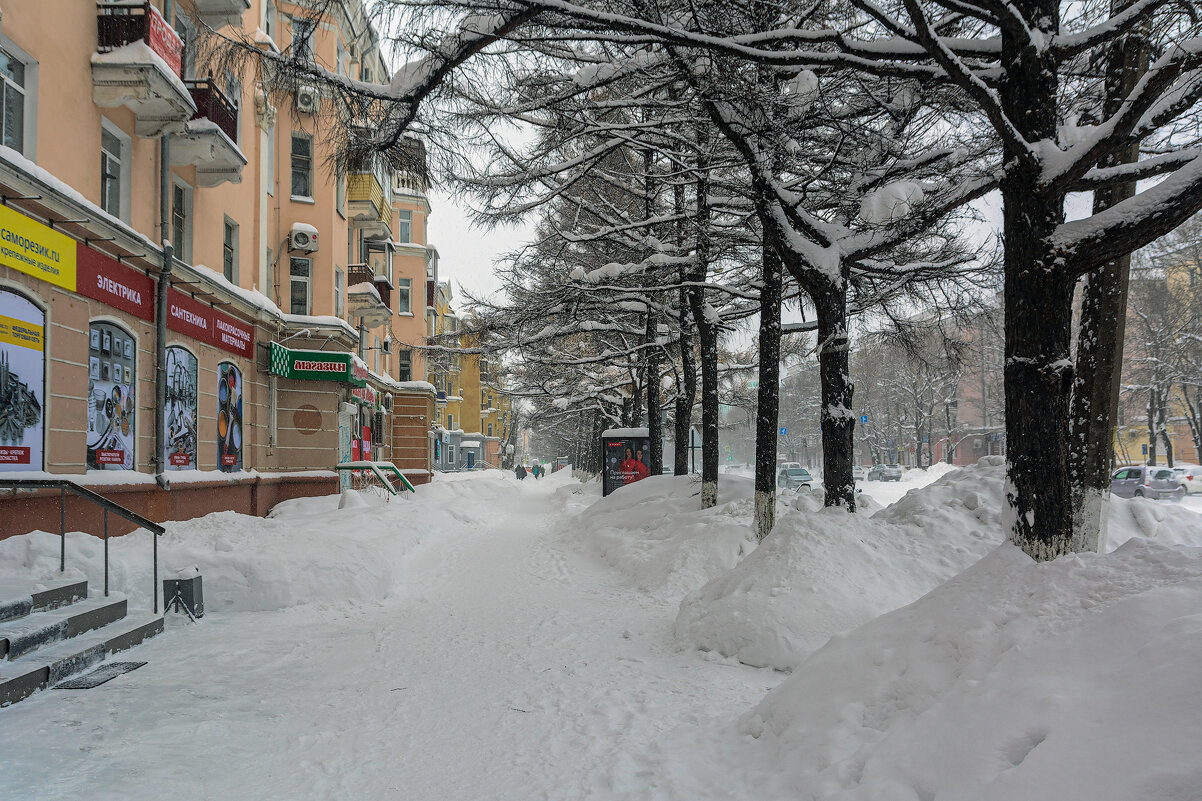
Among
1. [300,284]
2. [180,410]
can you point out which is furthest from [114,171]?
[300,284]

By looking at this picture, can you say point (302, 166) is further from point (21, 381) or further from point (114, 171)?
point (21, 381)

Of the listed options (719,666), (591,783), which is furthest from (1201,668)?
(719,666)

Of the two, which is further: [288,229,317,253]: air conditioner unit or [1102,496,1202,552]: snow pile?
[288,229,317,253]: air conditioner unit

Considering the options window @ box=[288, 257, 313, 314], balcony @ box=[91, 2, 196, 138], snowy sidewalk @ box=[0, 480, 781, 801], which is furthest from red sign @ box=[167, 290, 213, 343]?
snowy sidewalk @ box=[0, 480, 781, 801]

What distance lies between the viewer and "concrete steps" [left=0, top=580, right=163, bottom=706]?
4883 mm

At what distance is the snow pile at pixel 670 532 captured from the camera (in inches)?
384

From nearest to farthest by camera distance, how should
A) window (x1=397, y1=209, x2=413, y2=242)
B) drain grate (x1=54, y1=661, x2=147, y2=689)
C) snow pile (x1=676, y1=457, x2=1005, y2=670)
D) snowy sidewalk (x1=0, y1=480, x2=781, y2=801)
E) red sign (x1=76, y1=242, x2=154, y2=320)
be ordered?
1. snowy sidewalk (x1=0, y1=480, x2=781, y2=801)
2. drain grate (x1=54, y1=661, x2=147, y2=689)
3. snow pile (x1=676, y1=457, x2=1005, y2=670)
4. red sign (x1=76, y1=242, x2=154, y2=320)
5. window (x1=397, y1=209, x2=413, y2=242)

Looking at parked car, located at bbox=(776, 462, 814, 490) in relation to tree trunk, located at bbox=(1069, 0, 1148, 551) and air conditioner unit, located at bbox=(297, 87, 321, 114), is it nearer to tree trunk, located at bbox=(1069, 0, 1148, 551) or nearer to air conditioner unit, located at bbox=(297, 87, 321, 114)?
tree trunk, located at bbox=(1069, 0, 1148, 551)

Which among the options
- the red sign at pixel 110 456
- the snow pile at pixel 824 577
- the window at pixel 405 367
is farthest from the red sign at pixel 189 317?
the window at pixel 405 367

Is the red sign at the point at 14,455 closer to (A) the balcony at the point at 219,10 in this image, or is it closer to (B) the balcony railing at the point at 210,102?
(B) the balcony railing at the point at 210,102

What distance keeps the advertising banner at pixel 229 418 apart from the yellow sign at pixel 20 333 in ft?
20.3

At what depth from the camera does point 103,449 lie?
10.9m

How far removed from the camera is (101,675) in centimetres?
541

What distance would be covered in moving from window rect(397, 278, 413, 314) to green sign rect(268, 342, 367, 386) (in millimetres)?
19158
